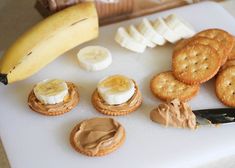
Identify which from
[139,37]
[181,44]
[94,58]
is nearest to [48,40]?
[94,58]

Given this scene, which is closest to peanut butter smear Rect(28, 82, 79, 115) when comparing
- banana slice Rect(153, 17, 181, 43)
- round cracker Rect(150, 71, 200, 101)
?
round cracker Rect(150, 71, 200, 101)

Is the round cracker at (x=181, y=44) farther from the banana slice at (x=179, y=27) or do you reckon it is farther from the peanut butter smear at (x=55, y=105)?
the peanut butter smear at (x=55, y=105)

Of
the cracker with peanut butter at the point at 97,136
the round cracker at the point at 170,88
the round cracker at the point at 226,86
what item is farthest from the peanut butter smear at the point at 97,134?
the round cracker at the point at 226,86

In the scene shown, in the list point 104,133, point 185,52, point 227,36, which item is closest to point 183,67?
point 185,52

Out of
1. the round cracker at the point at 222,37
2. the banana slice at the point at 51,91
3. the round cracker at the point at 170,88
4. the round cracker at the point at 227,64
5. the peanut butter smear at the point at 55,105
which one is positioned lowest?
the peanut butter smear at the point at 55,105

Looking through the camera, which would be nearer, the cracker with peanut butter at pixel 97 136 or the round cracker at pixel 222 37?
the cracker with peanut butter at pixel 97 136

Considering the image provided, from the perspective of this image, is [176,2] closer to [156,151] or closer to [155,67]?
[155,67]

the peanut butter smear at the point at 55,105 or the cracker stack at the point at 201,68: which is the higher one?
A: the cracker stack at the point at 201,68
